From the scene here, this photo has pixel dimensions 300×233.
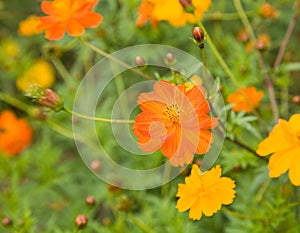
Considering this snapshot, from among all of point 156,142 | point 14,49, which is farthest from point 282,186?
point 14,49

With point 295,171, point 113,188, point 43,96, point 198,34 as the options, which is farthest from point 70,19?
point 295,171

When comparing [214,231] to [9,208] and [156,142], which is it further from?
[156,142]

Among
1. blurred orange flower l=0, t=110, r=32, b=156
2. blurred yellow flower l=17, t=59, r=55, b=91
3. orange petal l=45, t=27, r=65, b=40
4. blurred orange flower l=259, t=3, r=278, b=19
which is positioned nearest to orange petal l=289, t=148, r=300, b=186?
orange petal l=45, t=27, r=65, b=40

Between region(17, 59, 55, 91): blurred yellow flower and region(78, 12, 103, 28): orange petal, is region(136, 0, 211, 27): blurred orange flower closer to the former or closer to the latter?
region(78, 12, 103, 28): orange petal

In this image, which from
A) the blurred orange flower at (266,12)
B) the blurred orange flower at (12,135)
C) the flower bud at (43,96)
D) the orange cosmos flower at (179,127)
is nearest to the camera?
the orange cosmos flower at (179,127)

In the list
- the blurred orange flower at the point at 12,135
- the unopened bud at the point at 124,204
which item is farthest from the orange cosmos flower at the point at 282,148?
the blurred orange flower at the point at 12,135

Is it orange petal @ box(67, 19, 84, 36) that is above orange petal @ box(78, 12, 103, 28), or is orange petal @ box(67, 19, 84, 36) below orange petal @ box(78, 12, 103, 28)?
below

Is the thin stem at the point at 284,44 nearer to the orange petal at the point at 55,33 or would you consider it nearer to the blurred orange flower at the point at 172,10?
the blurred orange flower at the point at 172,10
